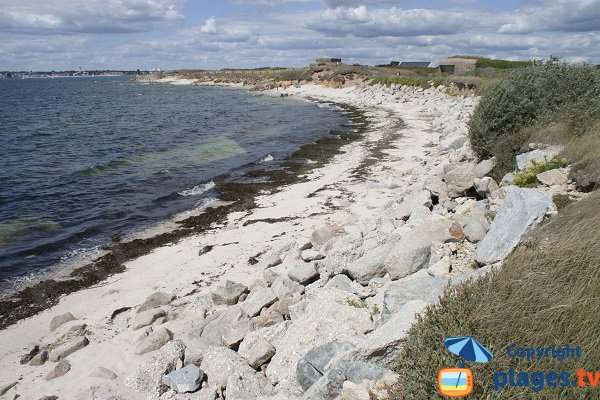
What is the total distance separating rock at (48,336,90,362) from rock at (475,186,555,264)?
7567mm

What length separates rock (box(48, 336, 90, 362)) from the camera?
8.19m

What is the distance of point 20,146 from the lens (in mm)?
32094

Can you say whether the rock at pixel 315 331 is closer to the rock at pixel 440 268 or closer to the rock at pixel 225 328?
the rock at pixel 225 328

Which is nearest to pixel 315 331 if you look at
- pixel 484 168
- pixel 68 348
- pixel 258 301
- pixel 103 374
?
pixel 258 301

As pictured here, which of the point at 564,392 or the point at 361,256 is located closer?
the point at 564,392

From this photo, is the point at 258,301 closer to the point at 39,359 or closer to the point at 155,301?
the point at 155,301

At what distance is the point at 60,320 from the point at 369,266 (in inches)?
275

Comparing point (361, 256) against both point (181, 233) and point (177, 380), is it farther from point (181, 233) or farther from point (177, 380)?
point (181, 233)

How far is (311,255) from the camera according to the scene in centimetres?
997

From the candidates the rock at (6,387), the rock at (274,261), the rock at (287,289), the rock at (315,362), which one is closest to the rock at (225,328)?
the rock at (287,289)

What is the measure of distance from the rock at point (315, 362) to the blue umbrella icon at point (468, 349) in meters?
1.65

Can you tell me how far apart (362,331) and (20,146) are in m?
34.7

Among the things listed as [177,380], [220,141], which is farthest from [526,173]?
[220,141]

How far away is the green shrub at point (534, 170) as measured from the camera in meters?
8.88
